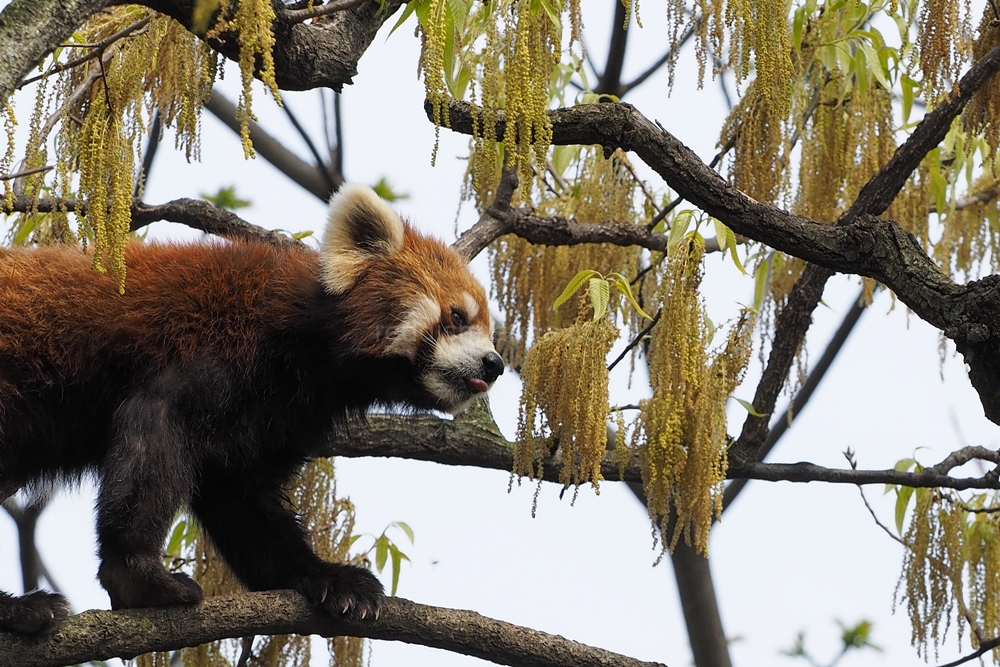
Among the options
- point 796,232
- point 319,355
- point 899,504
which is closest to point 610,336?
point 796,232

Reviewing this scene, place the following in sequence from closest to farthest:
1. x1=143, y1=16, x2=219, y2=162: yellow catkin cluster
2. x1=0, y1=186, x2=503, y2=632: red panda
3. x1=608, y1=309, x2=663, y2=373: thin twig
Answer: x1=143, y1=16, x2=219, y2=162: yellow catkin cluster
x1=0, y1=186, x2=503, y2=632: red panda
x1=608, y1=309, x2=663, y2=373: thin twig

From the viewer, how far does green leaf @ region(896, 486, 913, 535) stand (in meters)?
4.96

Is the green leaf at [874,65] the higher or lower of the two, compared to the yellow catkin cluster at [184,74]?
higher

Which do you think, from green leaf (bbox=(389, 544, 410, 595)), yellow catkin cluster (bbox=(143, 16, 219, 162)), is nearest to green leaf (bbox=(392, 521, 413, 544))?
green leaf (bbox=(389, 544, 410, 595))

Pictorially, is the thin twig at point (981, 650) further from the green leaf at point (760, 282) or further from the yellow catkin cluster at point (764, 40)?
the yellow catkin cluster at point (764, 40)

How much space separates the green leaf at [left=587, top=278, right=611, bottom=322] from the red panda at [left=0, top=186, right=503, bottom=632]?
435mm

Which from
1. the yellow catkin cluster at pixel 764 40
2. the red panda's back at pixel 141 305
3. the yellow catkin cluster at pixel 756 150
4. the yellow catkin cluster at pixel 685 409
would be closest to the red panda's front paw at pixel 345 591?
the red panda's back at pixel 141 305

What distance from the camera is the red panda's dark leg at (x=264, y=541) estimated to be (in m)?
3.67

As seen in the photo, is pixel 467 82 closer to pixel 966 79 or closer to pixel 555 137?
pixel 555 137

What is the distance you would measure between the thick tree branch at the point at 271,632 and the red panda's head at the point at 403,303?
855 millimetres

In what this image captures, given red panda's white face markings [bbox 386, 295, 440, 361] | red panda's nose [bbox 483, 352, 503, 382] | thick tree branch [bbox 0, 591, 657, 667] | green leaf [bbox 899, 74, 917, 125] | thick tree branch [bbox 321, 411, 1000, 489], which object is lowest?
thick tree branch [bbox 0, 591, 657, 667]

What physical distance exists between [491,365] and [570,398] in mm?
326

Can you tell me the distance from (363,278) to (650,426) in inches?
46.4

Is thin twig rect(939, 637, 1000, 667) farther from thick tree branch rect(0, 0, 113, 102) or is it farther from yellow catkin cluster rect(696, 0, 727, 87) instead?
thick tree branch rect(0, 0, 113, 102)
